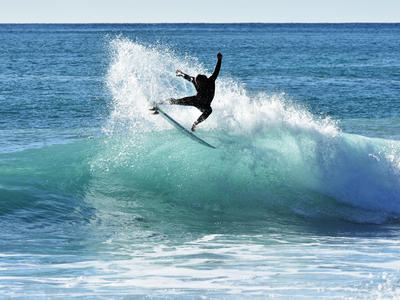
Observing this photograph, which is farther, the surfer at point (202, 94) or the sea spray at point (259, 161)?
the sea spray at point (259, 161)

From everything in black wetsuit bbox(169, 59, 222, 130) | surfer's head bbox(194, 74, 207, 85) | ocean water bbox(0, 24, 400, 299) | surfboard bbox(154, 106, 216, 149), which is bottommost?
ocean water bbox(0, 24, 400, 299)

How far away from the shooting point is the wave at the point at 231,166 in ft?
39.8

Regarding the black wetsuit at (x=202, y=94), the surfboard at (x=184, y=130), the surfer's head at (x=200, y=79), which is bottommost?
the surfboard at (x=184, y=130)

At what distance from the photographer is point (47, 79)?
37938 mm

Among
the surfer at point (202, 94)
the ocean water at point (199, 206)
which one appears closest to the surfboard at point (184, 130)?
the ocean water at point (199, 206)

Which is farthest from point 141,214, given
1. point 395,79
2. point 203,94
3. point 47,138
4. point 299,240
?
point 395,79

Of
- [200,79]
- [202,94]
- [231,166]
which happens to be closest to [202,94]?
[202,94]

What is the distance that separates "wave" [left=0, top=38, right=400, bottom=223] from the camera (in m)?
12.1

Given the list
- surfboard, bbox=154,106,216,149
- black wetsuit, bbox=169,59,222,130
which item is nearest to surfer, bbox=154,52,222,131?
black wetsuit, bbox=169,59,222,130

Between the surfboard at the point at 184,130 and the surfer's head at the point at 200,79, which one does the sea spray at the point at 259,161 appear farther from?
the surfer's head at the point at 200,79

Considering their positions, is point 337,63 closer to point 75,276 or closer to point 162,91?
point 162,91

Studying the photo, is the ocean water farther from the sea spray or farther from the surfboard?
the surfboard

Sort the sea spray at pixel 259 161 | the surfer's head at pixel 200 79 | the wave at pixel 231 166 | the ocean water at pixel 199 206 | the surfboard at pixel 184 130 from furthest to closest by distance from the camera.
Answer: the surfboard at pixel 184 130, the sea spray at pixel 259 161, the wave at pixel 231 166, the surfer's head at pixel 200 79, the ocean water at pixel 199 206

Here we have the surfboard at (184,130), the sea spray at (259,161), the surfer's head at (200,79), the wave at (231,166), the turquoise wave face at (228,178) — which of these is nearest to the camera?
the surfer's head at (200,79)
